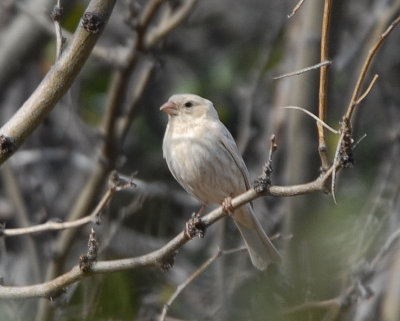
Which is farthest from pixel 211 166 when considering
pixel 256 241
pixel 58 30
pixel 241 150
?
pixel 58 30

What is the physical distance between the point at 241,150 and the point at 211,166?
1202mm

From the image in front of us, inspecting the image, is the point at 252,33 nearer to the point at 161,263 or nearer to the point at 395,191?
the point at 395,191

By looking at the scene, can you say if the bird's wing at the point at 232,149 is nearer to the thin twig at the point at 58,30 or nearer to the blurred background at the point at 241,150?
the blurred background at the point at 241,150

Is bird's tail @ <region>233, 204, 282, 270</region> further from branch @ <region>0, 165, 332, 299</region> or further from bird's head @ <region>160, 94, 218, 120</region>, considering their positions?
branch @ <region>0, 165, 332, 299</region>

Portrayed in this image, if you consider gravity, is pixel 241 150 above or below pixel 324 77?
below

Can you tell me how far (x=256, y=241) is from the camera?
5273 mm

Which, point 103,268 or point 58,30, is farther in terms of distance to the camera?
point 58,30

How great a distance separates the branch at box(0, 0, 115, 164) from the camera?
3.34 meters

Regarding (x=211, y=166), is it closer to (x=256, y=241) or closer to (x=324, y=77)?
(x=256, y=241)

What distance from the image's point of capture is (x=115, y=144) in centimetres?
614

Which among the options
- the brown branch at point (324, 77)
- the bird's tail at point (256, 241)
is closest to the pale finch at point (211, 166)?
the bird's tail at point (256, 241)

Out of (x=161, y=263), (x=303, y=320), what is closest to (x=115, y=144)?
(x=161, y=263)

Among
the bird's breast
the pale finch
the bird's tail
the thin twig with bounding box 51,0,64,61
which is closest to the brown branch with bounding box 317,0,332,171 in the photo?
the thin twig with bounding box 51,0,64,61

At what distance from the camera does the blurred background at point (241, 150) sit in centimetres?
384
